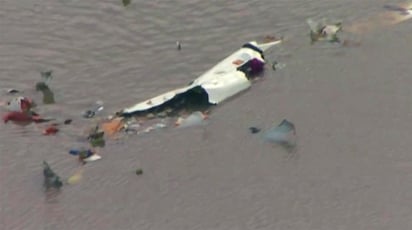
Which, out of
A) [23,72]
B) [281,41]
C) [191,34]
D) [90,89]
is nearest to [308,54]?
[281,41]

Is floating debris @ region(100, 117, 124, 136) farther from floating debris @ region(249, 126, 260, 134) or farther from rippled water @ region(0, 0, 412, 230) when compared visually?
floating debris @ region(249, 126, 260, 134)

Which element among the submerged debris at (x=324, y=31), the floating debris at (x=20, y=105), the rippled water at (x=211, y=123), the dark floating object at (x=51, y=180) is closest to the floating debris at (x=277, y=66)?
the rippled water at (x=211, y=123)

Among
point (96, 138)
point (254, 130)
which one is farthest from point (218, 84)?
point (96, 138)

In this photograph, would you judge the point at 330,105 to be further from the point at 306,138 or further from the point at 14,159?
the point at 14,159

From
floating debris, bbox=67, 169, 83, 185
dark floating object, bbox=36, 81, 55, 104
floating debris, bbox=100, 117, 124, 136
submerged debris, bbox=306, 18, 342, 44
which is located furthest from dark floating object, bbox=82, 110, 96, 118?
submerged debris, bbox=306, 18, 342, 44

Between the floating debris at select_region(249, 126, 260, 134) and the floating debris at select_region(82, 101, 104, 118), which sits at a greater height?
the floating debris at select_region(82, 101, 104, 118)

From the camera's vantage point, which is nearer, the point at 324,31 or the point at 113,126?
the point at 113,126

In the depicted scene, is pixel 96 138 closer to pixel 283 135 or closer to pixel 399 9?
pixel 283 135

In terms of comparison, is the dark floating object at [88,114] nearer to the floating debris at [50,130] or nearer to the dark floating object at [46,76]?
the floating debris at [50,130]
